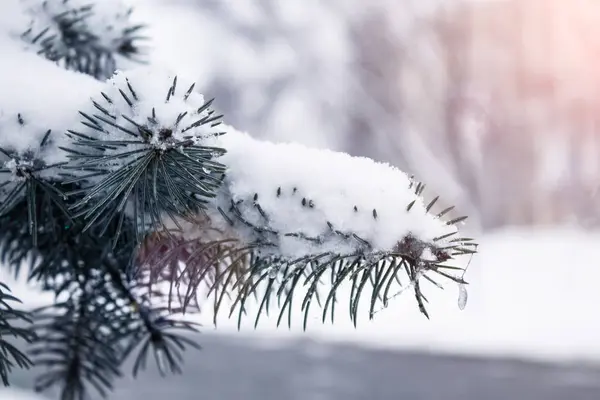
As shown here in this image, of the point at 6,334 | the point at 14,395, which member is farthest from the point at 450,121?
the point at 6,334

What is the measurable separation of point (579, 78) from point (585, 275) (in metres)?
1.52

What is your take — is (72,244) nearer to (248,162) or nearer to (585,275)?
(248,162)

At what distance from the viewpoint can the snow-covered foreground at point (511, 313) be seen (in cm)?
393

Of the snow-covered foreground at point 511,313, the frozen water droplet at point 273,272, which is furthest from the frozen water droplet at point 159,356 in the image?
the snow-covered foreground at point 511,313

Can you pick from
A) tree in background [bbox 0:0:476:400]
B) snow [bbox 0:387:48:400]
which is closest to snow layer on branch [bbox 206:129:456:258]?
tree in background [bbox 0:0:476:400]

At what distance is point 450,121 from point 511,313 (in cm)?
152

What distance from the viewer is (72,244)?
1.71 feet

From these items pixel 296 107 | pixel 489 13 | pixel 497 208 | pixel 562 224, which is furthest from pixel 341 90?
pixel 562 224

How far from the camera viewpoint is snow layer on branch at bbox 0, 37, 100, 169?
0.38 metres

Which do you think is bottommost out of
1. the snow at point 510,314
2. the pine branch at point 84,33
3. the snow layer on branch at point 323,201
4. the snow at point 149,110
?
the snow layer on branch at point 323,201

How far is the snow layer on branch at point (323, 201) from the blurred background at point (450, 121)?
136 inches

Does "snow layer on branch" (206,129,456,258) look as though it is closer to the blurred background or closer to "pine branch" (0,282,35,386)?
"pine branch" (0,282,35,386)

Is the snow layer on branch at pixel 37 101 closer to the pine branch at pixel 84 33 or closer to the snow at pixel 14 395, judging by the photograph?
the pine branch at pixel 84 33

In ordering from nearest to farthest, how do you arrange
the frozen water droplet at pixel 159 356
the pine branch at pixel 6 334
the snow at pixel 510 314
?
1. the pine branch at pixel 6 334
2. the frozen water droplet at pixel 159 356
3. the snow at pixel 510 314
